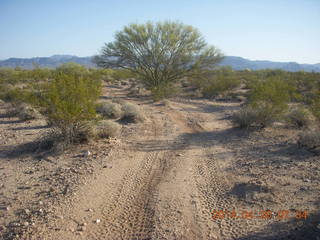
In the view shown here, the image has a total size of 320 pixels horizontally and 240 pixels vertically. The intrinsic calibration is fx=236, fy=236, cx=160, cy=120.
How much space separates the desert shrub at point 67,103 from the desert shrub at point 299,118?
7.65m

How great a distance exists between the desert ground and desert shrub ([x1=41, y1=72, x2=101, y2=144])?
833mm

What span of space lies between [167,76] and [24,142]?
50.4 feet

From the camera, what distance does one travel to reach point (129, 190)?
488cm

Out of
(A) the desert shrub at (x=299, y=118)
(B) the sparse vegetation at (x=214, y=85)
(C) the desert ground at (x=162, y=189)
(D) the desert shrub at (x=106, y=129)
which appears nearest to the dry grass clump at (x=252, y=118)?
(C) the desert ground at (x=162, y=189)

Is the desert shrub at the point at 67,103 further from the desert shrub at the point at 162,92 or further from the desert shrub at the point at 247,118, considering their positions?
the desert shrub at the point at 162,92

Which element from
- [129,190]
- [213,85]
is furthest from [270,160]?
[213,85]

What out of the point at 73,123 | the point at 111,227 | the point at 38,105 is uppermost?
the point at 38,105

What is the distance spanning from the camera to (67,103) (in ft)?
22.6

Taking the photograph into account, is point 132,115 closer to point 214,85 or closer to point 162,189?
point 162,189

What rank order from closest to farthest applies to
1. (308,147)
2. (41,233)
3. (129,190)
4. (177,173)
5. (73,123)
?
(41,233)
(129,190)
(177,173)
(308,147)
(73,123)

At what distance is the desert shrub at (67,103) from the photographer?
6.88 meters

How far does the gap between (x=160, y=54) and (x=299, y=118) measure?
13002mm

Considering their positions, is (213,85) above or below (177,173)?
above

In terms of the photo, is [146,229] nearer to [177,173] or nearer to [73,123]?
[177,173]
